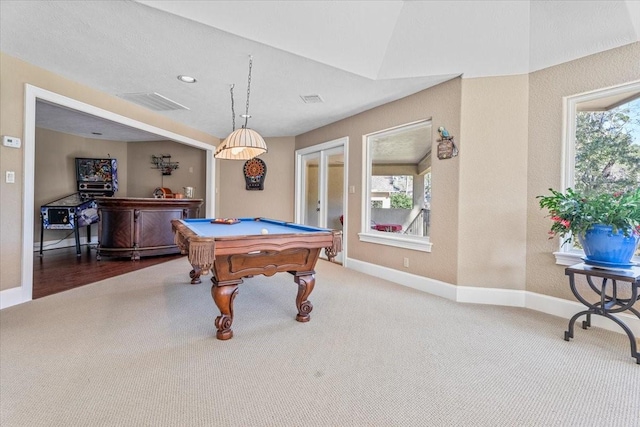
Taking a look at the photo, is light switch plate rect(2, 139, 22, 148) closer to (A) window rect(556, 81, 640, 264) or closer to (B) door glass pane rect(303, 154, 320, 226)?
(B) door glass pane rect(303, 154, 320, 226)

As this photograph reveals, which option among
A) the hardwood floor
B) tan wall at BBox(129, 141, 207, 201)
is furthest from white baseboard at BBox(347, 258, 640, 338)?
tan wall at BBox(129, 141, 207, 201)

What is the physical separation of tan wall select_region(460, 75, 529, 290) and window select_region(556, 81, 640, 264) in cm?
37

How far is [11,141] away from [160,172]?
4305 millimetres

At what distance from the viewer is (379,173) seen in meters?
4.54

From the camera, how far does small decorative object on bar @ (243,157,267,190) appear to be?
642 centimetres

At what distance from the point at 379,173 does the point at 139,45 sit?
10.7 feet

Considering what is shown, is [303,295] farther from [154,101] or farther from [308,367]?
[154,101]

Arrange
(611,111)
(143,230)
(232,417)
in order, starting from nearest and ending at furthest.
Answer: (232,417), (611,111), (143,230)

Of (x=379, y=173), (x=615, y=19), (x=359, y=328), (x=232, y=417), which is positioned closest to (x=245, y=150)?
(x=379, y=173)

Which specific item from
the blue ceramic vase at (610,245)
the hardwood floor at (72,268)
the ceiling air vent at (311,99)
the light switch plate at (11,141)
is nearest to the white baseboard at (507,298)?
the blue ceramic vase at (610,245)

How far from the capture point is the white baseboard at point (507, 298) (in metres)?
2.50

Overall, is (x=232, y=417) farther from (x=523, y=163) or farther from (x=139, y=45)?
(x=523, y=163)

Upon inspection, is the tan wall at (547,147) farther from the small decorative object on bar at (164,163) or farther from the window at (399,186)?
the small decorative object on bar at (164,163)

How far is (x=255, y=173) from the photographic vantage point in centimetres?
644
